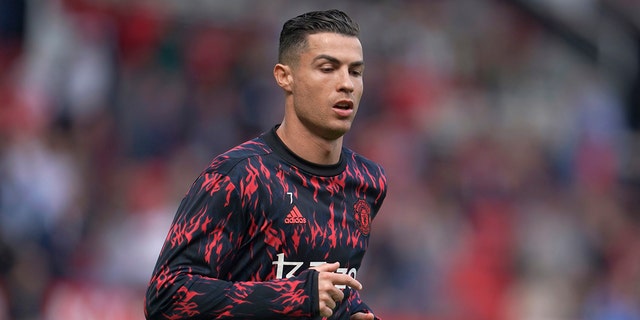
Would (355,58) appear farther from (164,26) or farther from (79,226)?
(164,26)

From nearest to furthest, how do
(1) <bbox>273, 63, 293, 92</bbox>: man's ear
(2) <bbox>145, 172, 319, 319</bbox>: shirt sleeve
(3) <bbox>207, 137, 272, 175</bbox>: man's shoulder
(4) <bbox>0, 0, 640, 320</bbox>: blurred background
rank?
(2) <bbox>145, 172, 319, 319</bbox>: shirt sleeve, (3) <bbox>207, 137, 272, 175</bbox>: man's shoulder, (1) <bbox>273, 63, 293, 92</bbox>: man's ear, (4) <bbox>0, 0, 640, 320</bbox>: blurred background

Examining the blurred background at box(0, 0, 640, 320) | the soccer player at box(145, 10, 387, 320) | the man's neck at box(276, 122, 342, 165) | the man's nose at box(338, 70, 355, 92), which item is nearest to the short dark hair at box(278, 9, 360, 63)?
the soccer player at box(145, 10, 387, 320)

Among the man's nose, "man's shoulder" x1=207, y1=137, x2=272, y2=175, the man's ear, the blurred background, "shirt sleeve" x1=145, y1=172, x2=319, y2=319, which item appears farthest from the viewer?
the blurred background

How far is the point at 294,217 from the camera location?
3.96 metres

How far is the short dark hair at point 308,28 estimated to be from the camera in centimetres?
415

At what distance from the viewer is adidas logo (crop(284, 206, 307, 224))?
3942 mm

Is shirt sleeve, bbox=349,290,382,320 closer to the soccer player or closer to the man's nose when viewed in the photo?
the soccer player

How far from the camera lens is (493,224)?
10766 mm

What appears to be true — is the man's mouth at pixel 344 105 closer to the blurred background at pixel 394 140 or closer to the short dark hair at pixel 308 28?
the short dark hair at pixel 308 28

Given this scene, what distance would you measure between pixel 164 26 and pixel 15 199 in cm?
243

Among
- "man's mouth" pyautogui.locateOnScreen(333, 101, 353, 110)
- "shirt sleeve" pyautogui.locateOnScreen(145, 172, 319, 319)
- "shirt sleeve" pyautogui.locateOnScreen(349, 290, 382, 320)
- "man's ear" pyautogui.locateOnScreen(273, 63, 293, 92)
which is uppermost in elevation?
"man's ear" pyautogui.locateOnScreen(273, 63, 293, 92)

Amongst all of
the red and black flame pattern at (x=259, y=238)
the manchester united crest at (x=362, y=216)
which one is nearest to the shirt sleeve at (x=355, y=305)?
the red and black flame pattern at (x=259, y=238)

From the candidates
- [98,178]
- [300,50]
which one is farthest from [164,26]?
[300,50]

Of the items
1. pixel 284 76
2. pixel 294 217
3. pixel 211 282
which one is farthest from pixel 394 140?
pixel 211 282
